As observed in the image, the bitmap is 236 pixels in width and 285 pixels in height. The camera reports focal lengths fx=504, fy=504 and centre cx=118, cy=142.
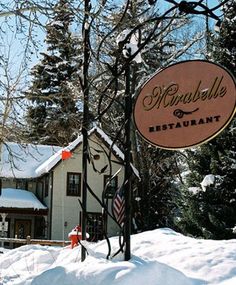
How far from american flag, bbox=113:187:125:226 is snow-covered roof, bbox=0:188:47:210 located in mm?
23763

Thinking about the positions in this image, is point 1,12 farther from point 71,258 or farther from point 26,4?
point 71,258

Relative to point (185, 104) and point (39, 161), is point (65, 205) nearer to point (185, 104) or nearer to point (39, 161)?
point (39, 161)

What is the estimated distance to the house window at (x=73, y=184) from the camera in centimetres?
2984

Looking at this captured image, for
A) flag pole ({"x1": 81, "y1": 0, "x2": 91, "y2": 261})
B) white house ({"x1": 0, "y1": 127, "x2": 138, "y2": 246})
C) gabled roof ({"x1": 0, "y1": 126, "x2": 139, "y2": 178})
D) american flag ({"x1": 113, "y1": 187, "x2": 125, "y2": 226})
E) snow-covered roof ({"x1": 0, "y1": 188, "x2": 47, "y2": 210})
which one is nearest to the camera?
american flag ({"x1": 113, "y1": 187, "x2": 125, "y2": 226})

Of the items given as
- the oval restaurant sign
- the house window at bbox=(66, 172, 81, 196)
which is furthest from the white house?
the oval restaurant sign

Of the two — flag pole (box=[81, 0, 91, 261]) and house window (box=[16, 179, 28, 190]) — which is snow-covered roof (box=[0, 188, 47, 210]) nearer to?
house window (box=[16, 179, 28, 190])

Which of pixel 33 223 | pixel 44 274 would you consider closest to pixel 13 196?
pixel 33 223

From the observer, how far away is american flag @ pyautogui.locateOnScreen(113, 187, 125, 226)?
6513 mm

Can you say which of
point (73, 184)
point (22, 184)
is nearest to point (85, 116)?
point (73, 184)

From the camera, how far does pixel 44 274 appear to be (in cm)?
604

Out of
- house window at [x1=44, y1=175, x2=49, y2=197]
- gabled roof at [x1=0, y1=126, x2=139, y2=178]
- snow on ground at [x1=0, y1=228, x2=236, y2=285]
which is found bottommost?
snow on ground at [x1=0, y1=228, x2=236, y2=285]

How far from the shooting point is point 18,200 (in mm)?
30094

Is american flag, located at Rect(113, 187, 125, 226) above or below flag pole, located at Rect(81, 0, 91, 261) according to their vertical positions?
below

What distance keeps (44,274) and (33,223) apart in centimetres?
2613
